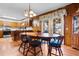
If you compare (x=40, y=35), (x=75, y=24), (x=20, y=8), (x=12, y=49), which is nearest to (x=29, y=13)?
(x=20, y=8)

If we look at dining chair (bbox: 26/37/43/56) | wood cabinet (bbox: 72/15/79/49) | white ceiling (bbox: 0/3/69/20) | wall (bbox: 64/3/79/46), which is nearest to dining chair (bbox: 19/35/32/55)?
dining chair (bbox: 26/37/43/56)

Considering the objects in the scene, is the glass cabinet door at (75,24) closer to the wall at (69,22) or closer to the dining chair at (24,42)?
the wall at (69,22)

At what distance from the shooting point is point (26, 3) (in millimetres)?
2795

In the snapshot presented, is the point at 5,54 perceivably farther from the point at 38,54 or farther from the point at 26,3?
the point at 26,3

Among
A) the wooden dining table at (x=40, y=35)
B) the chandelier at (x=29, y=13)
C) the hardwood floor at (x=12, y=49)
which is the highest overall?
the chandelier at (x=29, y=13)

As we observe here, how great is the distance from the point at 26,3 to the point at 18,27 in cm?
54

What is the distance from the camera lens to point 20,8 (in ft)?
9.21

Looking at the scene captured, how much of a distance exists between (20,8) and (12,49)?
907 mm

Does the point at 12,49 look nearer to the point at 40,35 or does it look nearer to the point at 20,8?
the point at 40,35

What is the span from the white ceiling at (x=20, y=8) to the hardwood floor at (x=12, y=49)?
0.55 metres

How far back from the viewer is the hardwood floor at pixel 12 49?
279cm

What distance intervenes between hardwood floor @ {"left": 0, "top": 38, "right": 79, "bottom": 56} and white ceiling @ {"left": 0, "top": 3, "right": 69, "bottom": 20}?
0.55 metres

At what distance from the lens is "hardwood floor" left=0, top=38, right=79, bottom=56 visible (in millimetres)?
2787

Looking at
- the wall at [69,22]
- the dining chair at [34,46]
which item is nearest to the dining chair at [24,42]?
the dining chair at [34,46]
